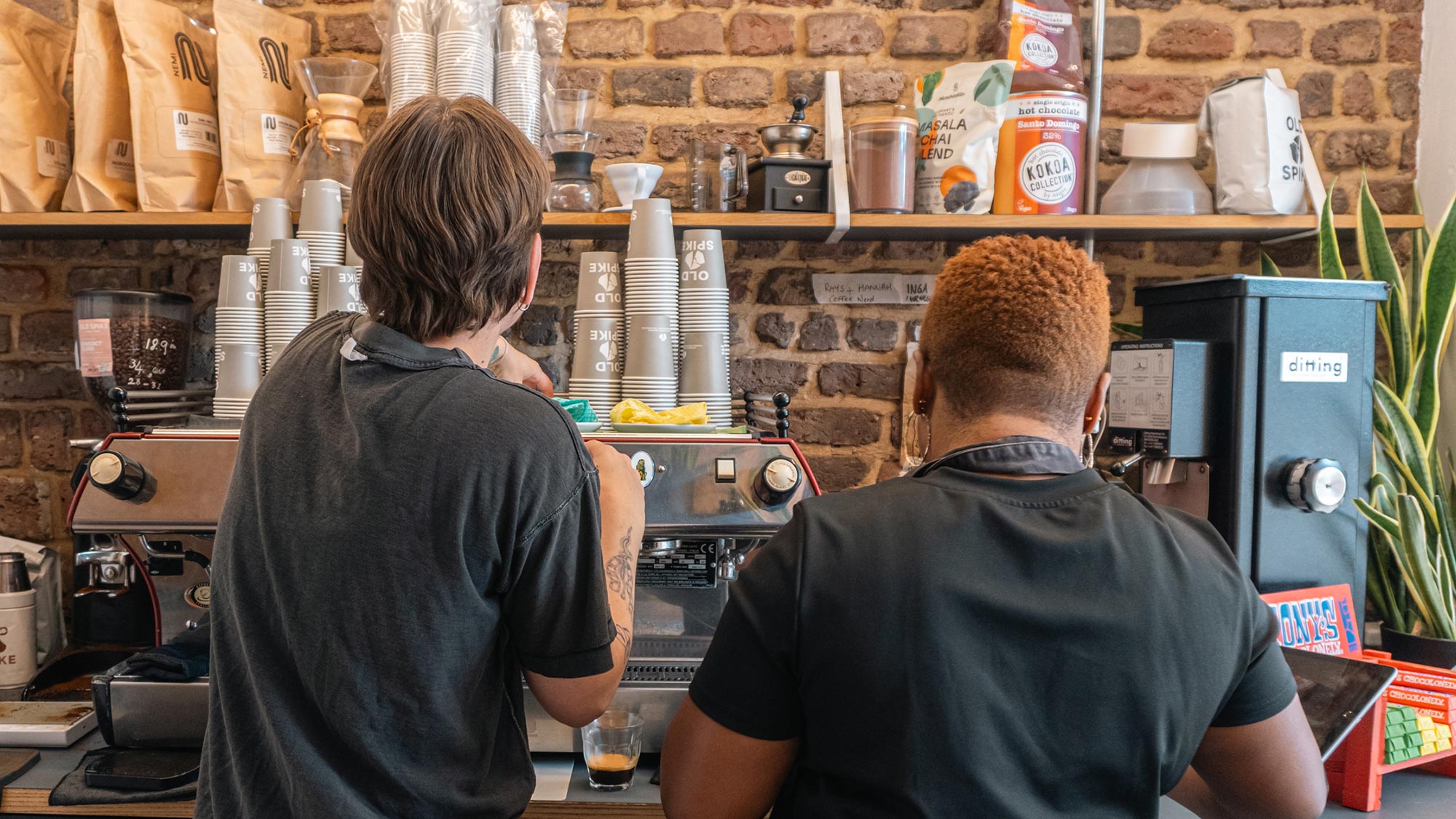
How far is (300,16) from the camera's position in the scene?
1962 mm

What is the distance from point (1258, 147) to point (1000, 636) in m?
1.32

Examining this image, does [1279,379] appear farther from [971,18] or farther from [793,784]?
[793,784]

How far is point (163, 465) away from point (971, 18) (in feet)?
5.36

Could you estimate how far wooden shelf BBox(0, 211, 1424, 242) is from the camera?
5.56ft

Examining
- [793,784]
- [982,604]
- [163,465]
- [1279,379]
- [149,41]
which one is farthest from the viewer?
[149,41]

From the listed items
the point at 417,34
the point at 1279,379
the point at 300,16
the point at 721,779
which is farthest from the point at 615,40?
the point at 721,779

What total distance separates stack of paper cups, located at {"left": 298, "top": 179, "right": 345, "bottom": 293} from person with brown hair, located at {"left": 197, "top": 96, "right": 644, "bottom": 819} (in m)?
0.69

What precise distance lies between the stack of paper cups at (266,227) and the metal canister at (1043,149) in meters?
1.23

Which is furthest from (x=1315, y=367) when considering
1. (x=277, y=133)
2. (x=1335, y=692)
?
(x=277, y=133)

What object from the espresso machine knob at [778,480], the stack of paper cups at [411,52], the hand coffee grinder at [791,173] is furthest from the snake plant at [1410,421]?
the stack of paper cups at [411,52]

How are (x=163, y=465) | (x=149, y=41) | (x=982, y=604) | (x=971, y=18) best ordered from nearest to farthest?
(x=982, y=604) → (x=163, y=465) → (x=149, y=41) → (x=971, y=18)

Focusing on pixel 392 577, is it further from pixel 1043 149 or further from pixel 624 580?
pixel 1043 149

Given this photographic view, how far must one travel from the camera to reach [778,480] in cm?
127

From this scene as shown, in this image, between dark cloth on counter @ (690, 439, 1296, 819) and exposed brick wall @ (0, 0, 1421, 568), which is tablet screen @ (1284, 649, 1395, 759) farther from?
exposed brick wall @ (0, 0, 1421, 568)
